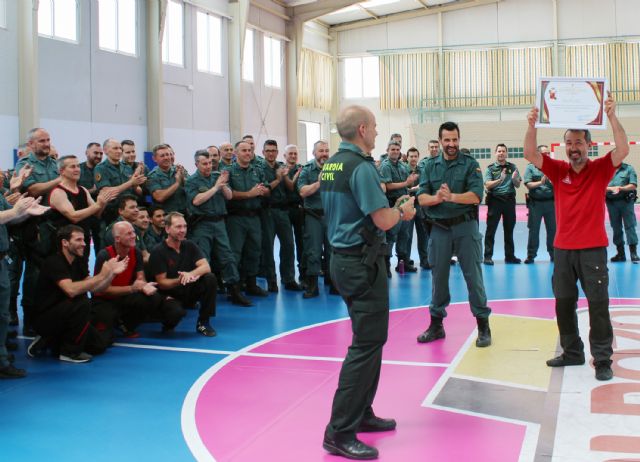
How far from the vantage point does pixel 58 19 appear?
1800 centimetres

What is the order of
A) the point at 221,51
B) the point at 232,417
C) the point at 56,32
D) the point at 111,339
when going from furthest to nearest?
1. the point at 221,51
2. the point at 56,32
3. the point at 111,339
4. the point at 232,417

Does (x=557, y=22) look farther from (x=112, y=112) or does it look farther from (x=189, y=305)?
(x=189, y=305)

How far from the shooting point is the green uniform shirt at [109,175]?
9312 mm

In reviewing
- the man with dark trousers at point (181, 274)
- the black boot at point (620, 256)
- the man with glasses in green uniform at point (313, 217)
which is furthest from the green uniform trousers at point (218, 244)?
the black boot at point (620, 256)

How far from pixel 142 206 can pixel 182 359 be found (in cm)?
337

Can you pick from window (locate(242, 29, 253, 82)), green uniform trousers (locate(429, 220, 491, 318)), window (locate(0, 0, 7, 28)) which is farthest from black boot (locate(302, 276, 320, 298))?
window (locate(242, 29, 253, 82))

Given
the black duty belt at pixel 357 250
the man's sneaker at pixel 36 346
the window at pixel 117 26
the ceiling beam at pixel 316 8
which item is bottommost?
the man's sneaker at pixel 36 346

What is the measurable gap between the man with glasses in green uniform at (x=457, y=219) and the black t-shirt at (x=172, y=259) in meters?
2.78

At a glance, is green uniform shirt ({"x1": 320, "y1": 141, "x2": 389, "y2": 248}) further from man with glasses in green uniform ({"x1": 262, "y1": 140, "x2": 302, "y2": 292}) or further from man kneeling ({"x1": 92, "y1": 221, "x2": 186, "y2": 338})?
man with glasses in green uniform ({"x1": 262, "y1": 140, "x2": 302, "y2": 292})

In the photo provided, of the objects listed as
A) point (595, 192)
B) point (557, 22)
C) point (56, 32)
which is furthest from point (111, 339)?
point (557, 22)

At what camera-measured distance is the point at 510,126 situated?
3123cm

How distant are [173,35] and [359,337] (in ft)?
66.1

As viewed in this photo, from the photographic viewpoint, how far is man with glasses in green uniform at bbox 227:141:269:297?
9945 mm

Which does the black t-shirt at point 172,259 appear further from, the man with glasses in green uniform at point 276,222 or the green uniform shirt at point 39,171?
the man with glasses in green uniform at point 276,222
